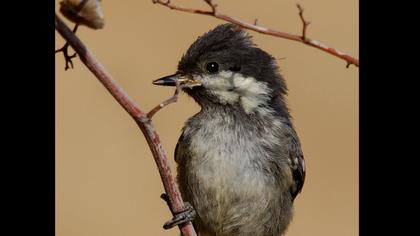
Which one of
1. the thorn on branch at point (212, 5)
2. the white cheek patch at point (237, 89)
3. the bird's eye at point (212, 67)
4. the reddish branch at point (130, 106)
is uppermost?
the bird's eye at point (212, 67)

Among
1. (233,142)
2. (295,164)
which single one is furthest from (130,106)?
(295,164)

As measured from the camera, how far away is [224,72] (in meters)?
3.53

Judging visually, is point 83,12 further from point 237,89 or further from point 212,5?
point 237,89

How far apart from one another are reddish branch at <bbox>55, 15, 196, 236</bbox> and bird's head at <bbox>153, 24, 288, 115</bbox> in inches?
54.4

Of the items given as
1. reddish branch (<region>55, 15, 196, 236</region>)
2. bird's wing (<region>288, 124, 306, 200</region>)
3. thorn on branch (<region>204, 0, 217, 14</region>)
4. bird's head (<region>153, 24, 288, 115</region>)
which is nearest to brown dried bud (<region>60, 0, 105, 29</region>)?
reddish branch (<region>55, 15, 196, 236</region>)

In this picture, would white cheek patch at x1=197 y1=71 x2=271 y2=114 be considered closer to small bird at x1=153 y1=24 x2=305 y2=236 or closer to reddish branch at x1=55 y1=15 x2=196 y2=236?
small bird at x1=153 y1=24 x2=305 y2=236

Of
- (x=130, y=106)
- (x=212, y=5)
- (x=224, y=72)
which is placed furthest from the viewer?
(x=224, y=72)

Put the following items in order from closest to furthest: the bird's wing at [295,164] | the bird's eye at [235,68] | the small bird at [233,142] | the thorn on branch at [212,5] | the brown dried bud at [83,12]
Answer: the brown dried bud at [83,12], the thorn on branch at [212,5], the small bird at [233,142], the bird's eye at [235,68], the bird's wing at [295,164]

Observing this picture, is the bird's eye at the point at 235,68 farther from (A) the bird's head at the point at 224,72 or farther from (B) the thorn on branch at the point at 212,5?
(B) the thorn on branch at the point at 212,5

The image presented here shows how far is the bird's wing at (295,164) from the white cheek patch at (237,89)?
0.25 metres

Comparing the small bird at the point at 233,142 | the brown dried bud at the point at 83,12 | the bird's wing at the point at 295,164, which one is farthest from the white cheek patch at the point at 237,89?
the brown dried bud at the point at 83,12

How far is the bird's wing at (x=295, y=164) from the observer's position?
365 cm

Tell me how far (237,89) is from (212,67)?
7.3 inches

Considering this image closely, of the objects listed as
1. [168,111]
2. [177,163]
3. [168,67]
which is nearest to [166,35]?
[168,67]
